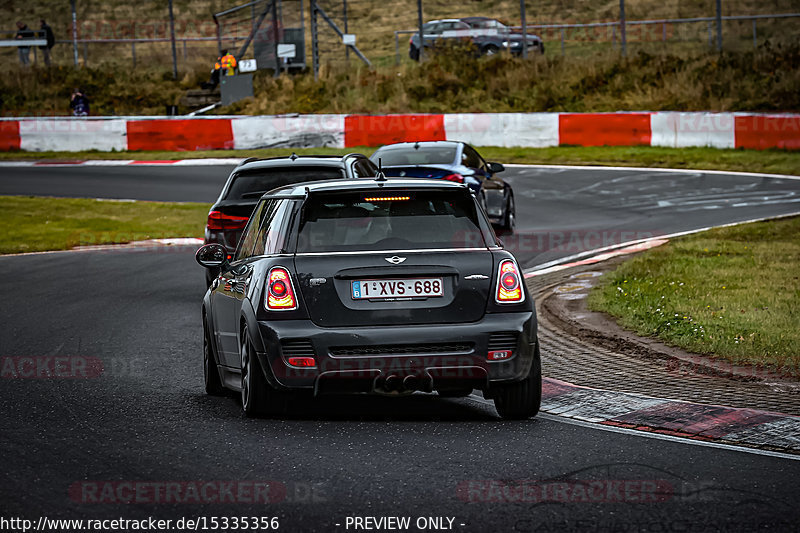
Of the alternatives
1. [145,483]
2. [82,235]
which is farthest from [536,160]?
[145,483]

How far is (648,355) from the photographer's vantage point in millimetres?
9898

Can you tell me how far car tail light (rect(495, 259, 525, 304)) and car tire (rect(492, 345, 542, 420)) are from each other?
36 cm

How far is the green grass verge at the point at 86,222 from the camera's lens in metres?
21.3

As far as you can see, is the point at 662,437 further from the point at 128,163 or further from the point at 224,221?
the point at 128,163

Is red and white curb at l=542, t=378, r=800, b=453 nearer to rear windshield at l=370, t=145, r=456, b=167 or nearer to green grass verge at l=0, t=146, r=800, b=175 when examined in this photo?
rear windshield at l=370, t=145, r=456, b=167

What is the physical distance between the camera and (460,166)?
63.2ft

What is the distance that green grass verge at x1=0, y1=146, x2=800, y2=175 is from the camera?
28.8m

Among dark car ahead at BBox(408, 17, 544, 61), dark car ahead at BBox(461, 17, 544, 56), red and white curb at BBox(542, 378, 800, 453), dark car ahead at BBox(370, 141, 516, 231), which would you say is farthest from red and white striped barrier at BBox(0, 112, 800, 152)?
red and white curb at BBox(542, 378, 800, 453)

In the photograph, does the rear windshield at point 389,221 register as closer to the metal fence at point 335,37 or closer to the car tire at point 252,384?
the car tire at point 252,384

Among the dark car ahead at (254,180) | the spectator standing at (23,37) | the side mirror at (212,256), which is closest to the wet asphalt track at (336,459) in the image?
the side mirror at (212,256)

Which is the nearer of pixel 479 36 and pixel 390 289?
pixel 390 289

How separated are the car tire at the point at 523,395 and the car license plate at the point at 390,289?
0.76 meters

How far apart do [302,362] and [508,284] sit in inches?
50.1

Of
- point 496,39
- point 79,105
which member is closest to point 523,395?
point 79,105
